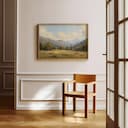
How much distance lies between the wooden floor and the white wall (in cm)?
54

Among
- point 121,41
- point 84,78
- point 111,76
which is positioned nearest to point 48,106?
point 84,78

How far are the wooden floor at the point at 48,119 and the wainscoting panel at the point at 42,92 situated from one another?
0.31 metres

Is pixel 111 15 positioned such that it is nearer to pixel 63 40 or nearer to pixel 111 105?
pixel 111 105

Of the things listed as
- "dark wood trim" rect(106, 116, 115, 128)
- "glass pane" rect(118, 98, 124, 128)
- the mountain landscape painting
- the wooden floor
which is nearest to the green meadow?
the mountain landscape painting

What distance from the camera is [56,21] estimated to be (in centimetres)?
598

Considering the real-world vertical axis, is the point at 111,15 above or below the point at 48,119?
above

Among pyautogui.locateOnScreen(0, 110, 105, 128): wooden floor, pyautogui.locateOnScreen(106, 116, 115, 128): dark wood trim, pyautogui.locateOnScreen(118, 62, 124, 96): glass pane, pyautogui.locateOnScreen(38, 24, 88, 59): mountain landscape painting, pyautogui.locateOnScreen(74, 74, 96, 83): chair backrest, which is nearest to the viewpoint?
pyautogui.locateOnScreen(118, 62, 124, 96): glass pane

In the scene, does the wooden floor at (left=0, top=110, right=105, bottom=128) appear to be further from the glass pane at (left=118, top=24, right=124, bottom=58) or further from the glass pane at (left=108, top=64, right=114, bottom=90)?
the glass pane at (left=118, top=24, right=124, bottom=58)

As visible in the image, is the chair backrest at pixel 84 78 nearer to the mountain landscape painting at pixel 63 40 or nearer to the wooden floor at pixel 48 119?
the mountain landscape painting at pixel 63 40

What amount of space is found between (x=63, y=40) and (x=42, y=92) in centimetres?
115

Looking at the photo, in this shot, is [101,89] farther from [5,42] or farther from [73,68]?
[5,42]

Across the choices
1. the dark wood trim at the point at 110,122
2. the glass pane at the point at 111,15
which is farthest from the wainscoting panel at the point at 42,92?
the glass pane at the point at 111,15

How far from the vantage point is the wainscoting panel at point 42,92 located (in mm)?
5996

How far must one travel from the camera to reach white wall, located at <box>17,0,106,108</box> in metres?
5.98
